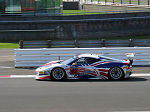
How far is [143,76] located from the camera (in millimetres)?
15625

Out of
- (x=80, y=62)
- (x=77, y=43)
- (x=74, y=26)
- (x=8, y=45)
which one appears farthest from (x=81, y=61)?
(x=74, y=26)

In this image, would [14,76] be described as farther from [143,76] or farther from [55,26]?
[55,26]

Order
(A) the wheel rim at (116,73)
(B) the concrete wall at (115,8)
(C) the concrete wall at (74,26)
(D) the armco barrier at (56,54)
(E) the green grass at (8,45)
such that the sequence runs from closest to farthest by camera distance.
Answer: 1. (A) the wheel rim at (116,73)
2. (D) the armco barrier at (56,54)
3. (E) the green grass at (8,45)
4. (C) the concrete wall at (74,26)
5. (B) the concrete wall at (115,8)

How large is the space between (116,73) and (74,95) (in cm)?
344

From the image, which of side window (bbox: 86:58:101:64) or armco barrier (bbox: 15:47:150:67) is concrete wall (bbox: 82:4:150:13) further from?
side window (bbox: 86:58:101:64)

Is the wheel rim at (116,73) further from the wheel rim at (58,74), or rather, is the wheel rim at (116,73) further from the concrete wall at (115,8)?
the concrete wall at (115,8)

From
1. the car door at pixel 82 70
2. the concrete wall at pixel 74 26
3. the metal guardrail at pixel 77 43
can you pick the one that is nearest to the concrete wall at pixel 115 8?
the concrete wall at pixel 74 26

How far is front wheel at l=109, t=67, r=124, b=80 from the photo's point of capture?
1452cm

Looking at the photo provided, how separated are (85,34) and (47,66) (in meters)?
23.0

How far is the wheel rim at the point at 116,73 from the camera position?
1452cm

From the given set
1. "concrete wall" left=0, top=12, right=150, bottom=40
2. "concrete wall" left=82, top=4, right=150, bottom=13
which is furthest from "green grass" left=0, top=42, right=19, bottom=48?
"concrete wall" left=82, top=4, right=150, bottom=13

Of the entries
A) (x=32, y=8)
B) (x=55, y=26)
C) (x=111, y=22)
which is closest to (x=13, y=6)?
(x=32, y=8)

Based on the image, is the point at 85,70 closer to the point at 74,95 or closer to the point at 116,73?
the point at 116,73

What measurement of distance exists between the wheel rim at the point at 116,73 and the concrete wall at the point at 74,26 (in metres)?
22.5
